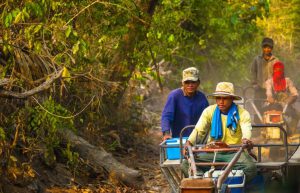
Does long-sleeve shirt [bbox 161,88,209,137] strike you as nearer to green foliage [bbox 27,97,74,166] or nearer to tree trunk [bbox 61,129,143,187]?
tree trunk [bbox 61,129,143,187]

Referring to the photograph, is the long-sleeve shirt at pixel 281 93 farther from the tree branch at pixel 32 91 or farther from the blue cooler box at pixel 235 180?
the tree branch at pixel 32 91

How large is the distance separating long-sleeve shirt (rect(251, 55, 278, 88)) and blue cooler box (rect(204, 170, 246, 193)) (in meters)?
7.67

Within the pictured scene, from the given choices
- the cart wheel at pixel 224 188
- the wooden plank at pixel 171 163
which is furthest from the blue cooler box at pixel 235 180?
the wooden plank at pixel 171 163

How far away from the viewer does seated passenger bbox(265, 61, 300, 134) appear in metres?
14.6

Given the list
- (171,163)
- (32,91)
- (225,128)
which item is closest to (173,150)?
(171,163)

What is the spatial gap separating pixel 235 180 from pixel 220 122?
3.30ft

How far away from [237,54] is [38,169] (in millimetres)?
16704

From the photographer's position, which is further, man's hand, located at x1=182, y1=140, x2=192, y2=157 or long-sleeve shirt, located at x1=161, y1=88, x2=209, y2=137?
long-sleeve shirt, located at x1=161, y1=88, x2=209, y2=137

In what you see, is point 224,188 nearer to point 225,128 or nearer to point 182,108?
point 225,128

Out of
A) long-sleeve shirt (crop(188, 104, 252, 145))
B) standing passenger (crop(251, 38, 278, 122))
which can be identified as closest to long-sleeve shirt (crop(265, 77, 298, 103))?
standing passenger (crop(251, 38, 278, 122))

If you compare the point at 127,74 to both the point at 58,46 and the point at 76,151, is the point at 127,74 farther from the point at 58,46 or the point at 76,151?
the point at 58,46

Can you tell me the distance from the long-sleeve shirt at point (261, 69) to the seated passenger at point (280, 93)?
594mm

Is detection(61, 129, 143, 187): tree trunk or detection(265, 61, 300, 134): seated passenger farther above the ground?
detection(265, 61, 300, 134): seated passenger

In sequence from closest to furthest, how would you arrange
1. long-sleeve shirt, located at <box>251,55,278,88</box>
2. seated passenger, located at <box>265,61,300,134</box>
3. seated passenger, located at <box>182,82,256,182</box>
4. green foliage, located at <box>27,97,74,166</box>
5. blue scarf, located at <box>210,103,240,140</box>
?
1. seated passenger, located at <box>182,82,256,182</box>
2. blue scarf, located at <box>210,103,240,140</box>
3. green foliage, located at <box>27,97,74,166</box>
4. seated passenger, located at <box>265,61,300,134</box>
5. long-sleeve shirt, located at <box>251,55,278,88</box>
